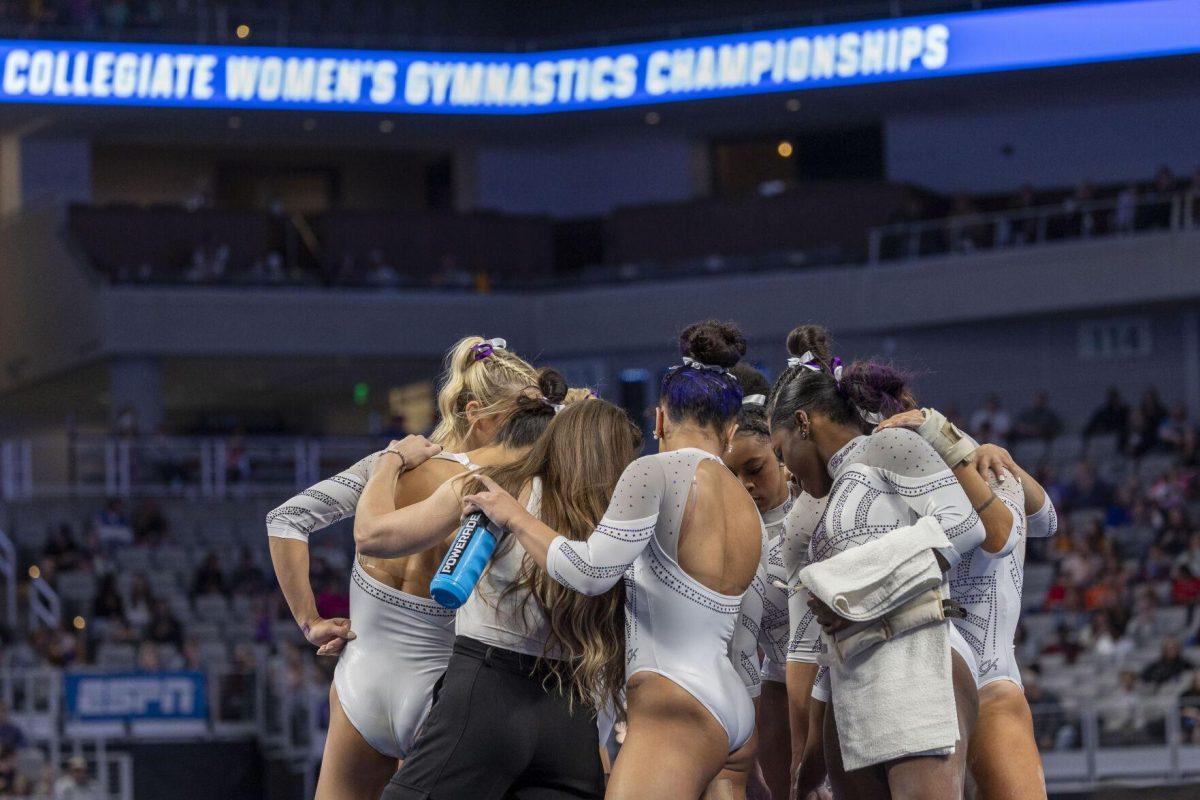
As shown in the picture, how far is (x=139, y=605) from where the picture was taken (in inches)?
651

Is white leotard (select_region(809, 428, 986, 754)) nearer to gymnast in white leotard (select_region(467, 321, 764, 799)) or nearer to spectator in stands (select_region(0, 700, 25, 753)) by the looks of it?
gymnast in white leotard (select_region(467, 321, 764, 799))

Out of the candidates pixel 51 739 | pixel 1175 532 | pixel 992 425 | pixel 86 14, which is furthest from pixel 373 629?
pixel 86 14

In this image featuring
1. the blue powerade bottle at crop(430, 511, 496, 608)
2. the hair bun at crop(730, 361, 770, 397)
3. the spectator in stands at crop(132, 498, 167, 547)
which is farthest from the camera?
the spectator in stands at crop(132, 498, 167, 547)

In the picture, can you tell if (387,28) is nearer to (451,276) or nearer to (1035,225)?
(451,276)

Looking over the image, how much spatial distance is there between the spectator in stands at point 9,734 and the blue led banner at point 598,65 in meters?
13.0

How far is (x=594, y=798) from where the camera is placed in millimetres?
4297

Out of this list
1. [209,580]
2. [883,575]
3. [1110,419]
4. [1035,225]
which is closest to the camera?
[883,575]

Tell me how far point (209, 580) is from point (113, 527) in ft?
6.40

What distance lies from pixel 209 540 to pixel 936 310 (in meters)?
9.96

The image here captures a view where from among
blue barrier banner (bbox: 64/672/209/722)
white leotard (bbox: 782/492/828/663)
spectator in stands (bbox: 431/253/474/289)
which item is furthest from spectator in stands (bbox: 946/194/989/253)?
white leotard (bbox: 782/492/828/663)

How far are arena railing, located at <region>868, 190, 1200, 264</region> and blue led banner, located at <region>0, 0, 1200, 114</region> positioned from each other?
2.20 meters

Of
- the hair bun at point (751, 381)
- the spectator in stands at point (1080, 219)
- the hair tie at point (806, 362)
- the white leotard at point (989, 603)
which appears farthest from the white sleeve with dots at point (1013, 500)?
the spectator in stands at point (1080, 219)

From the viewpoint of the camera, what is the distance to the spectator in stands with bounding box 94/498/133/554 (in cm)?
1850

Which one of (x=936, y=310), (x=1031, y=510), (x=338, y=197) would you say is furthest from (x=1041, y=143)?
(x=1031, y=510)
